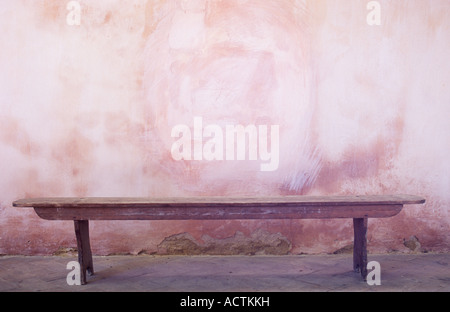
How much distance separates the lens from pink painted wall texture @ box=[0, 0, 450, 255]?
4113mm

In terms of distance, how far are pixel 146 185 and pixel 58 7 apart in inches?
75.1

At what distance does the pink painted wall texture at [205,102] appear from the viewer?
4.11 meters

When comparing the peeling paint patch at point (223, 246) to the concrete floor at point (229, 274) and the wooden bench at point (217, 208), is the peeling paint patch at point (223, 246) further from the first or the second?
the wooden bench at point (217, 208)

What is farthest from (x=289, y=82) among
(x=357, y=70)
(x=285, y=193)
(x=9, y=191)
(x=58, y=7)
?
(x=9, y=191)

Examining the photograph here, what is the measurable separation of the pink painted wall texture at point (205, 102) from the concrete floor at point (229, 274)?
0.71 feet

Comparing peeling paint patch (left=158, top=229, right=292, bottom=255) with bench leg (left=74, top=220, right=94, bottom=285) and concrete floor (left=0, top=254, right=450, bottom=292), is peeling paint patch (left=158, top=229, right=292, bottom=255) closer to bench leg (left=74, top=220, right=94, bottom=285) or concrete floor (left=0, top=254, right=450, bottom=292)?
concrete floor (left=0, top=254, right=450, bottom=292)

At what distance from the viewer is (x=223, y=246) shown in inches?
163

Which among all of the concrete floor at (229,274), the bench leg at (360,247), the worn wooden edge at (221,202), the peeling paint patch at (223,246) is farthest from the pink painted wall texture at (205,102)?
the worn wooden edge at (221,202)

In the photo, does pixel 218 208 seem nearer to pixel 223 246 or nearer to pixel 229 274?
pixel 229 274

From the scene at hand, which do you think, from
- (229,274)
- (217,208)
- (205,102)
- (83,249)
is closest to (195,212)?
(217,208)

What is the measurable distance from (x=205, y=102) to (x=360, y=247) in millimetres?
1920

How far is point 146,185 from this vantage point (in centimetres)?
413

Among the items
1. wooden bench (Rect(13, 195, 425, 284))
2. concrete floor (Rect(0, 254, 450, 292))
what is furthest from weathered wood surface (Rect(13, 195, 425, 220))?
concrete floor (Rect(0, 254, 450, 292))
